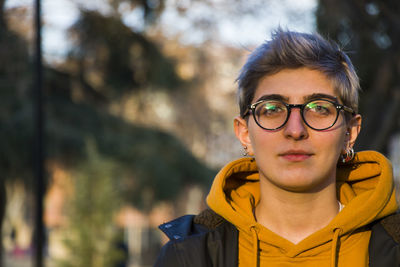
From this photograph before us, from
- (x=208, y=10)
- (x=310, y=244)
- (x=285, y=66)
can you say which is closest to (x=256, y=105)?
(x=285, y=66)

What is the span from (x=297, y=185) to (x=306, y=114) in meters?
0.23

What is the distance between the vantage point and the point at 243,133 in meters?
2.19

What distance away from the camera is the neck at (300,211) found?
2033 mm

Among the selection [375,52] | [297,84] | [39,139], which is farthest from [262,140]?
[375,52]

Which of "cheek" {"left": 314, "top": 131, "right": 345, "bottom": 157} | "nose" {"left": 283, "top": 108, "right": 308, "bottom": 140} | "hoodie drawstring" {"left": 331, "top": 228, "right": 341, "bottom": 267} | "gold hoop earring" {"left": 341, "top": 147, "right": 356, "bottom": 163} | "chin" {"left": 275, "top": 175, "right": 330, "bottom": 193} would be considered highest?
"nose" {"left": 283, "top": 108, "right": 308, "bottom": 140}

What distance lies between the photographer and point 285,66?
6.77ft

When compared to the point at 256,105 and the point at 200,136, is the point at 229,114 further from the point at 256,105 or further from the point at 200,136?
the point at 256,105

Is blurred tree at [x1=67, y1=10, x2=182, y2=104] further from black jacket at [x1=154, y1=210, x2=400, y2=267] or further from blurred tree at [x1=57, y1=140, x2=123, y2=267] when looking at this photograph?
black jacket at [x1=154, y1=210, x2=400, y2=267]

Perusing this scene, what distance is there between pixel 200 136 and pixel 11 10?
16.8 meters

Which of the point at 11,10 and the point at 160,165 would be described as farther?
the point at 160,165

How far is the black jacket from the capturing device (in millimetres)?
1941

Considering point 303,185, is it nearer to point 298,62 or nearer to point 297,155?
point 297,155

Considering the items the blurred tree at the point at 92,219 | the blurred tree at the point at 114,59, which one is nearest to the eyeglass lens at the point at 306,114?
the blurred tree at the point at 92,219

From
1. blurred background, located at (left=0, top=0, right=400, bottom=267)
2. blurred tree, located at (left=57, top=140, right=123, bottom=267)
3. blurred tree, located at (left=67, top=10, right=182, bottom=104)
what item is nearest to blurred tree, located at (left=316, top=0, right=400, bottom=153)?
blurred background, located at (left=0, top=0, right=400, bottom=267)
